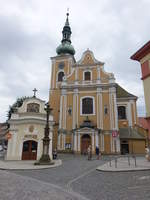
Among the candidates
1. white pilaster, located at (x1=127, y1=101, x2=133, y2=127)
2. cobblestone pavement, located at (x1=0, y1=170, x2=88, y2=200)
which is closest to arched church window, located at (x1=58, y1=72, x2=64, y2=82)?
white pilaster, located at (x1=127, y1=101, x2=133, y2=127)

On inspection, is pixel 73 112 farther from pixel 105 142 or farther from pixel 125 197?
pixel 125 197

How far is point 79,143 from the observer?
25672 mm

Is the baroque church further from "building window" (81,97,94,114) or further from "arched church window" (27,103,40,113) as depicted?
"arched church window" (27,103,40,113)

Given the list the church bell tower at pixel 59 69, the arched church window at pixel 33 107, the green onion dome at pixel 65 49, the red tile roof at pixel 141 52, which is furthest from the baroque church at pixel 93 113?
the red tile roof at pixel 141 52

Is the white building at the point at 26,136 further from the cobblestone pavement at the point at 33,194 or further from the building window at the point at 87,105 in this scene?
the cobblestone pavement at the point at 33,194

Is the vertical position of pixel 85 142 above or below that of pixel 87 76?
below

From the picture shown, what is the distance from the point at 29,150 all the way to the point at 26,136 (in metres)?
1.65

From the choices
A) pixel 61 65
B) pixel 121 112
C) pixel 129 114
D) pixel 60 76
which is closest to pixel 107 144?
pixel 129 114

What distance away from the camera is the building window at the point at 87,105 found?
28241 millimetres

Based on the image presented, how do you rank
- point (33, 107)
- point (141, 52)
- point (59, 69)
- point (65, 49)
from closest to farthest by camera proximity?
point (141, 52) < point (33, 107) < point (59, 69) < point (65, 49)

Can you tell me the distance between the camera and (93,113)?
27812 mm

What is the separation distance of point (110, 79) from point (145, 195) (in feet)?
80.0

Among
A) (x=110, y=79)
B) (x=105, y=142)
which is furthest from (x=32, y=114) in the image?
(x=110, y=79)

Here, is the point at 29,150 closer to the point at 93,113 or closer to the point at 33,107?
the point at 33,107
